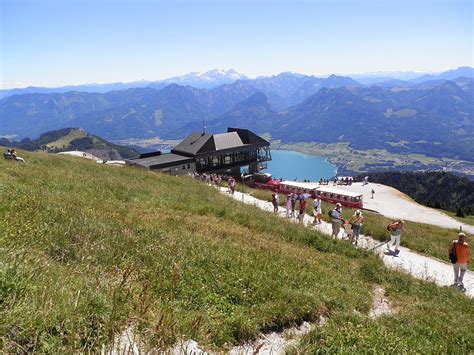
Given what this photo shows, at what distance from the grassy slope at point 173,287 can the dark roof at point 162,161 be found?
35769mm

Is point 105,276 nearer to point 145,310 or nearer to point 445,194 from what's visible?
point 145,310

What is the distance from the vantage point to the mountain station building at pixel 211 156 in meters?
51.1

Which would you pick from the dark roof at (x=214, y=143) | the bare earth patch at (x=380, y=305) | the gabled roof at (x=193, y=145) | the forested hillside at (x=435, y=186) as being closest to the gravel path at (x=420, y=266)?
the bare earth patch at (x=380, y=305)

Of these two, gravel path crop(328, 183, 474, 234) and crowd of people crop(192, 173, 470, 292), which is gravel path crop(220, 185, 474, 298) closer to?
crowd of people crop(192, 173, 470, 292)

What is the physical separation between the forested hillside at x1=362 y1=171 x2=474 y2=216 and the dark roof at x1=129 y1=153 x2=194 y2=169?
83008 mm

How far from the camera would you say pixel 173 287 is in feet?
22.3

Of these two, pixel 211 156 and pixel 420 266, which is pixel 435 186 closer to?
pixel 211 156

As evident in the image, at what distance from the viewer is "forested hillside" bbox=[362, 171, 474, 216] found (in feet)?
367

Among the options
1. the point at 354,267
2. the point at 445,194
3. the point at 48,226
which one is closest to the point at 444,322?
the point at 354,267

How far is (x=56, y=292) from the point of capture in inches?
177

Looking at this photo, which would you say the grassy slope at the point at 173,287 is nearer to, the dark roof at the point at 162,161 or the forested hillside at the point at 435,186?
the dark roof at the point at 162,161

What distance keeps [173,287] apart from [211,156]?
49.8 meters

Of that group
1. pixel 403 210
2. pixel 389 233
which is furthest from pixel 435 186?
pixel 389 233

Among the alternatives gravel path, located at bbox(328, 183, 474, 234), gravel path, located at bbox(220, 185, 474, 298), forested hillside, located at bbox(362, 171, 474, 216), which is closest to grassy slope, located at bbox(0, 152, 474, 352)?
gravel path, located at bbox(220, 185, 474, 298)
